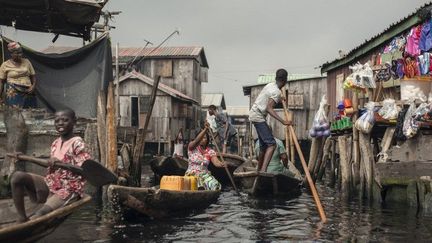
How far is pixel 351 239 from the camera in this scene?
23.4ft

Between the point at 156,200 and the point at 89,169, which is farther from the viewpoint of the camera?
the point at 156,200

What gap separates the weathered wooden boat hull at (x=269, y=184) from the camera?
1033 centimetres

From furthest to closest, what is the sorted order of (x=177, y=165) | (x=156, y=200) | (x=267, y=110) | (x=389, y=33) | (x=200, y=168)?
(x=177, y=165), (x=389, y=33), (x=200, y=168), (x=267, y=110), (x=156, y=200)

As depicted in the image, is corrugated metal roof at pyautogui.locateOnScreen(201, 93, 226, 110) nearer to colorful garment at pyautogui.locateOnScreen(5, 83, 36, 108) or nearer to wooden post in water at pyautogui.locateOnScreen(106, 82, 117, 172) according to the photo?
colorful garment at pyautogui.locateOnScreen(5, 83, 36, 108)

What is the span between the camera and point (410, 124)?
934 cm

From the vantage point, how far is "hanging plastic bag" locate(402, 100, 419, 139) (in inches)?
365

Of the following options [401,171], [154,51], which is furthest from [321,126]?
[154,51]

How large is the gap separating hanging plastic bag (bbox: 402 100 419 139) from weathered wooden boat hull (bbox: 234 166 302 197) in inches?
104

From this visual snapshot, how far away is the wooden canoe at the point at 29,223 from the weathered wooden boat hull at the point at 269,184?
206 inches

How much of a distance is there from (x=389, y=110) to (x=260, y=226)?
152 inches

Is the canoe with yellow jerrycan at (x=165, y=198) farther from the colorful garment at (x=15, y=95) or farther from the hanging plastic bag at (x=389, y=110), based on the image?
the colorful garment at (x=15, y=95)

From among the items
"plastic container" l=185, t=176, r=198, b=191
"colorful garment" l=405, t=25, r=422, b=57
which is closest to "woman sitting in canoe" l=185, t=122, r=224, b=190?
"plastic container" l=185, t=176, r=198, b=191

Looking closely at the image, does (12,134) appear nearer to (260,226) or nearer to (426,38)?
(260,226)

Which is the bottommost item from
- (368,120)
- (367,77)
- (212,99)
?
(368,120)
